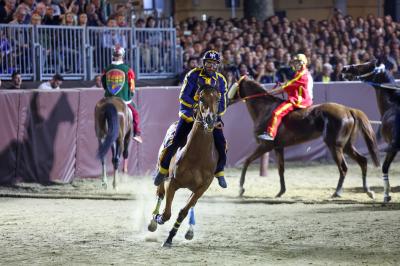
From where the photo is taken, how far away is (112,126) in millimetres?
18031

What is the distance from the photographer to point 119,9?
22.6 m

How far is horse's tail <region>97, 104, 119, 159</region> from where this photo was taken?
1792 centimetres

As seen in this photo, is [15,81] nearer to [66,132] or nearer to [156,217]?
[66,132]

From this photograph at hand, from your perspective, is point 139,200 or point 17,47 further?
point 17,47

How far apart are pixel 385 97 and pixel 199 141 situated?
624cm

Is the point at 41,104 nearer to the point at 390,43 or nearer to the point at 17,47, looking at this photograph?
the point at 17,47

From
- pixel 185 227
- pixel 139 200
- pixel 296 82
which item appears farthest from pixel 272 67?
pixel 185 227

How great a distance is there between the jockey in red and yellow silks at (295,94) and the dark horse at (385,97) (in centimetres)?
99

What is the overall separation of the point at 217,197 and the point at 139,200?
1.61 m

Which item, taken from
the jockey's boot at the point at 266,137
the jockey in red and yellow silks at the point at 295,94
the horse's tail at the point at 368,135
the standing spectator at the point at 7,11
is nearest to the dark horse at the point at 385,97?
the horse's tail at the point at 368,135

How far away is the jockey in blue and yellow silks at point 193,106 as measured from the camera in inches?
438

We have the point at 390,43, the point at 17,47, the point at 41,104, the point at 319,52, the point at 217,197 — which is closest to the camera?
the point at 217,197

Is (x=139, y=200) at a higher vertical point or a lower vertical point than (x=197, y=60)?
lower

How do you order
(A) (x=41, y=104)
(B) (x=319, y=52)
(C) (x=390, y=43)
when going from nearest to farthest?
(A) (x=41, y=104) → (B) (x=319, y=52) → (C) (x=390, y=43)
